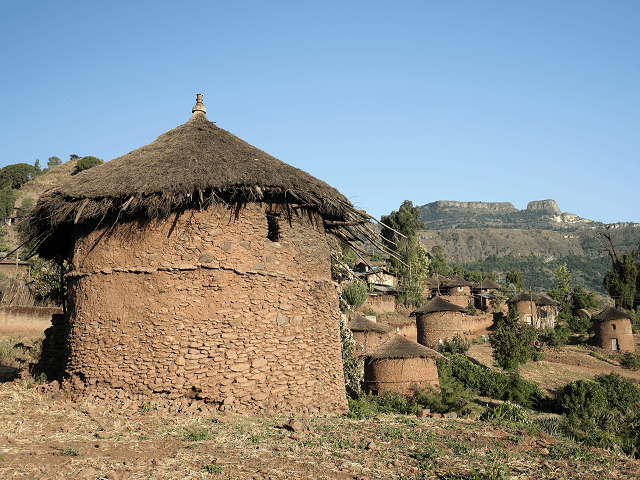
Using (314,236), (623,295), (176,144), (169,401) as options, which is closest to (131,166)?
(176,144)

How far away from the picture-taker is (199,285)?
30.4ft

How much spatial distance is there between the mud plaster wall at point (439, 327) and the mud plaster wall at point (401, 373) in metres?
Answer: 14.4

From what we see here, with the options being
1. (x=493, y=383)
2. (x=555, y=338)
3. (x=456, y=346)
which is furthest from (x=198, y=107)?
(x=555, y=338)

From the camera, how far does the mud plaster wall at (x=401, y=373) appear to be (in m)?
19.8

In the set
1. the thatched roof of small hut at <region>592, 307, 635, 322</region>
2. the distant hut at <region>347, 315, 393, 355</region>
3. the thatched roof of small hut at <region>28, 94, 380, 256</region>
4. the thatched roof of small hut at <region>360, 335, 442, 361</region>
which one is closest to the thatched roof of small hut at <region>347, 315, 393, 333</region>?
the distant hut at <region>347, 315, 393, 355</region>

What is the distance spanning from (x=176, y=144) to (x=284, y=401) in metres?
5.63

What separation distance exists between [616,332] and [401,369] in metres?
27.1

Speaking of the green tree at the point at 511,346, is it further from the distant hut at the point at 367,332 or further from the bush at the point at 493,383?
the distant hut at the point at 367,332

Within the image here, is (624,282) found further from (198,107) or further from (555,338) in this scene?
(198,107)

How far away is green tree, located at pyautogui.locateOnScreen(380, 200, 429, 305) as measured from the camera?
46000 millimetres

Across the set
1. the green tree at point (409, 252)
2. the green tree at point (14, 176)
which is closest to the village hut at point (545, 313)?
the green tree at point (409, 252)

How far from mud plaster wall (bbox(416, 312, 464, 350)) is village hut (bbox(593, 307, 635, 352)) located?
13.1 meters

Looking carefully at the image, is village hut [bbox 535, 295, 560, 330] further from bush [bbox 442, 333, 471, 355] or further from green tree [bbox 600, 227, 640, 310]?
bush [bbox 442, 333, 471, 355]

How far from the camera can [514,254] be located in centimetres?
17575
